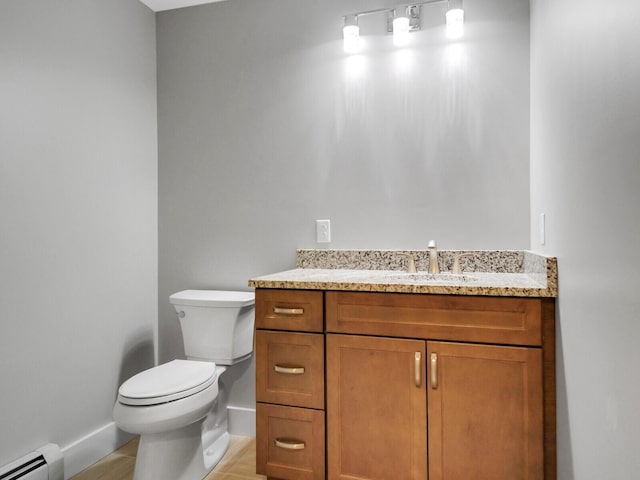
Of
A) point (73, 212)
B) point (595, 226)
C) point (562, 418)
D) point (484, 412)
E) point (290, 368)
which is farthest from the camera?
point (73, 212)

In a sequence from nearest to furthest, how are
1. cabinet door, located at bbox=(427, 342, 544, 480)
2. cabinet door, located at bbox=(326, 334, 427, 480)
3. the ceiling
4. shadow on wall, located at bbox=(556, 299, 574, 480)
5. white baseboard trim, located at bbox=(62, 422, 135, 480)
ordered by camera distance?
shadow on wall, located at bbox=(556, 299, 574, 480), cabinet door, located at bbox=(427, 342, 544, 480), cabinet door, located at bbox=(326, 334, 427, 480), white baseboard trim, located at bbox=(62, 422, 135, 480), the ceiling

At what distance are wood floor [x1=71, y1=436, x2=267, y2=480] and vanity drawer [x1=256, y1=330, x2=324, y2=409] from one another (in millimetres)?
486

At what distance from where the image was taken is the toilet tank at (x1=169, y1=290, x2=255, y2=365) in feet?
6.72

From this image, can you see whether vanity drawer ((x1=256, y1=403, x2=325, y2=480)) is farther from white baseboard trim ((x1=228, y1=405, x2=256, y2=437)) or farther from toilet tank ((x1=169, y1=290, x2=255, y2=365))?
white baseboard trim ((x1=228, y1=405, x2=256, y2=437))

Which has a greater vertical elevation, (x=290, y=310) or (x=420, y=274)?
(x=420, y=274)

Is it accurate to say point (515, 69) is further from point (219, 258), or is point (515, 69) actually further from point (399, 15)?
point (219, 258)

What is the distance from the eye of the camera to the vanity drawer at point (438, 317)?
55.1 inches

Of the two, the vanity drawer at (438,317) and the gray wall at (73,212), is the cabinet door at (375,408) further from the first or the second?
the gray wall at (73,212)

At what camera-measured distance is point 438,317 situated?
148 cm

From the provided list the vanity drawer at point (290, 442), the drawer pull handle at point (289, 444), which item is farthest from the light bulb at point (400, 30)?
the drawer pull handle at point (289, 444)

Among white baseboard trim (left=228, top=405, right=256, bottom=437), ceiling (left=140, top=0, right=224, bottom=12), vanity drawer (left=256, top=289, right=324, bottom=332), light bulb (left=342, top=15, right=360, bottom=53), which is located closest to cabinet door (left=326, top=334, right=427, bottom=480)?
vanity drawer (left=256, top=289, right=324, bottom=332)

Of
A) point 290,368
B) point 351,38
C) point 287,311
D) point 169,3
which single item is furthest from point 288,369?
point 169,3

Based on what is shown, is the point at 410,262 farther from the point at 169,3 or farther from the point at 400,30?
the point at 169,3

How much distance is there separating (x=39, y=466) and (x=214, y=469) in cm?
71
